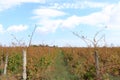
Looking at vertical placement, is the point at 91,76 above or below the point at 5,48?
below

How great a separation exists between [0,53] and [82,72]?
10005 mm

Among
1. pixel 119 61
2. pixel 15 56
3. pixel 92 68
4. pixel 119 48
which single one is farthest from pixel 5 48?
pixel 92 68

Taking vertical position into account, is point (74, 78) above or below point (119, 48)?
below

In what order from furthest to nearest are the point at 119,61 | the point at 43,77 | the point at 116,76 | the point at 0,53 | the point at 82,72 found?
1. the point at 0,53
2. the point at 119,61
3. the point at 116,76
4. the point at 82,72
5. the point at 43,77

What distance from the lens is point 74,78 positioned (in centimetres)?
1666

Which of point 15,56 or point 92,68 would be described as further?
point 15,56

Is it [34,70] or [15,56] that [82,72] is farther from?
[15,56]

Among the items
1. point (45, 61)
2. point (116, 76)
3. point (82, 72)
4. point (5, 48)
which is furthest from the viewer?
point (5, 48)

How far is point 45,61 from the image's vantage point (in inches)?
806

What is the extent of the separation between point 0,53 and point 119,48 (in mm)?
8320

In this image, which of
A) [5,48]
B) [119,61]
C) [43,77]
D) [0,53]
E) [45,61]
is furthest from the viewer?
[5,48]

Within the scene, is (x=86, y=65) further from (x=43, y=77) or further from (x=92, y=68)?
(x=43, y=77)

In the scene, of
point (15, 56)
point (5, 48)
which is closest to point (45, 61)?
point (15, 56)

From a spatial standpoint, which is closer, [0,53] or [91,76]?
[91,76]
